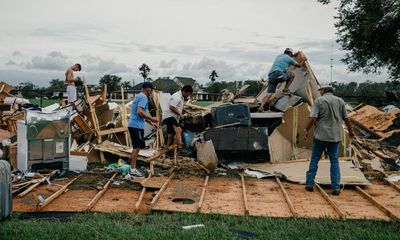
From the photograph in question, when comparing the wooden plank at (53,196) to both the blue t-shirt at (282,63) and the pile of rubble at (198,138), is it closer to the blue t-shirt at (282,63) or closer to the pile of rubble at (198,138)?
the pile of rubble at (198,138)

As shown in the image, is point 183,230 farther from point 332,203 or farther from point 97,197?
point 332,203

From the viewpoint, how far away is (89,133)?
11.9 metres

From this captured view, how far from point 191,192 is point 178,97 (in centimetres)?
292

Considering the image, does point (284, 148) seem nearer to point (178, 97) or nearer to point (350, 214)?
point (178, 97)

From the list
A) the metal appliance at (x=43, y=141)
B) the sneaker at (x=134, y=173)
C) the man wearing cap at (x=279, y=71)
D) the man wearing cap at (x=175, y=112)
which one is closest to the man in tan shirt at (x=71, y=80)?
the metal appliance at (x=43, y=141)

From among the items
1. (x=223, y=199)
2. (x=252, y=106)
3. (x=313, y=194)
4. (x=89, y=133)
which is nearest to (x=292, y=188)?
(x=313, y=194)

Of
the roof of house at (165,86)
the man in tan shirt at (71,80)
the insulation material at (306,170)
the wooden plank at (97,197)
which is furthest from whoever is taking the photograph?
the roof of house at (165,86)

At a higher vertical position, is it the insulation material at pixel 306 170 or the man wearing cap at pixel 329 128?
the man wearing cap at pixel 329 128

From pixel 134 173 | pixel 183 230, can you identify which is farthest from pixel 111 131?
pixel 183 230

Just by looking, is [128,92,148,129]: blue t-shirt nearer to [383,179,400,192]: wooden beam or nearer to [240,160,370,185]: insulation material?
[240,160,370,185]: insulation material

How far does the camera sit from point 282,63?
40.8ft

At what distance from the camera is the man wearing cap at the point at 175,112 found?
389 inches

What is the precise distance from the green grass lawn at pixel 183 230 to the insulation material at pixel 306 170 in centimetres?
273

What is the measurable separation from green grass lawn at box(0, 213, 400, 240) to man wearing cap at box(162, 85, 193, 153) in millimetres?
4156
